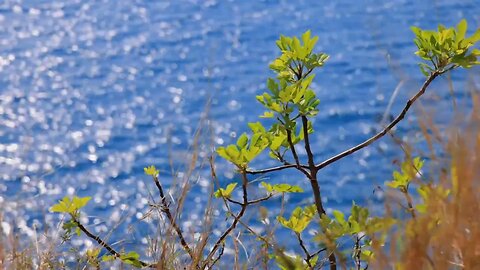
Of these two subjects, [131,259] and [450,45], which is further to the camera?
[131,259]

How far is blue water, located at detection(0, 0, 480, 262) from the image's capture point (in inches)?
196

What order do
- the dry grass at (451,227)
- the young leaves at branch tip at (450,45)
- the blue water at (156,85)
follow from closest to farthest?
the dry grass at (451,227) < the young leaves at branch tip at (450,45) < the blue water at (156,85)

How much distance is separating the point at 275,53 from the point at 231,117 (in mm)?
1211

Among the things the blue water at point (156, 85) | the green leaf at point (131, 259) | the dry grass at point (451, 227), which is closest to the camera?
the dry grass at point (451, 227)

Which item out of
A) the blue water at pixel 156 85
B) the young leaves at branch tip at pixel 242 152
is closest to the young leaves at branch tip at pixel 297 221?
the young leaves at branch tip at pixel 242 152

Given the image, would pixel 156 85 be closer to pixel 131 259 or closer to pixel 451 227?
pixel 131 259

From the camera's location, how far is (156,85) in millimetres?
6352

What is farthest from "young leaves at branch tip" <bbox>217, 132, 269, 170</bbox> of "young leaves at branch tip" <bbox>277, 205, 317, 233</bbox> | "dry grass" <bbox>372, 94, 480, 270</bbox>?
"dry grass" <bbox>372, 94, 480, 270</bbox>

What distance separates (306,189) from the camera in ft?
15.9

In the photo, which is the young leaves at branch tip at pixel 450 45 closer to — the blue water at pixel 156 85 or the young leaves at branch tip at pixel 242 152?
the young leaves at branch tip at pixel 242 152

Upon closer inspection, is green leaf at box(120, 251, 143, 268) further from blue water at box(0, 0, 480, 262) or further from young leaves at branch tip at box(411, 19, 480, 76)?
blue water at box(0, 0, 480, 262)

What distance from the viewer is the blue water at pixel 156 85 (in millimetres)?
4984

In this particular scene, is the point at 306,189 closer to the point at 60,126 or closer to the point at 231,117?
the point at 231,117

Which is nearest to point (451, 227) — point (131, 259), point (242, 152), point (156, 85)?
point (242, 152)
